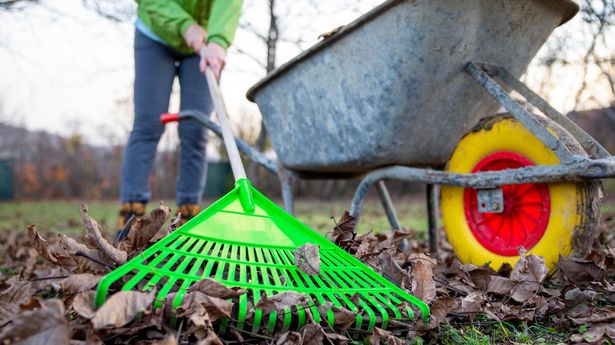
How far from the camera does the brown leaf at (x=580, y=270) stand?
147cm

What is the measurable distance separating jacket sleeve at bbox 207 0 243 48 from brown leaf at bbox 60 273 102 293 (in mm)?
1343

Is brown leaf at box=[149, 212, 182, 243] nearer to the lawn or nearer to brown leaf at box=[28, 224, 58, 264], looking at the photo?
brown leaf at box=[28, 224, 58, 264]

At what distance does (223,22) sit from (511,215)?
4.94 ft

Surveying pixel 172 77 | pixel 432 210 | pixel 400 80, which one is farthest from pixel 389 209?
pixel 172 77

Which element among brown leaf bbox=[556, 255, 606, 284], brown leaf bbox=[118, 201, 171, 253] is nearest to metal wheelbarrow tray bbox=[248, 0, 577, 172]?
brown leaf bbox=[556, 255, 606, 284]

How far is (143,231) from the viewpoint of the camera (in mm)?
1263

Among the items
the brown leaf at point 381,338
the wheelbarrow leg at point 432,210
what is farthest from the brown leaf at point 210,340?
the wheelbarrow leg at point 432,210

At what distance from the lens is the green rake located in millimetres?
1048

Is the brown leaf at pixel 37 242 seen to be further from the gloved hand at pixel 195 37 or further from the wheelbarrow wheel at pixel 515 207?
the wheelbarrow wheel at pixel 515 207

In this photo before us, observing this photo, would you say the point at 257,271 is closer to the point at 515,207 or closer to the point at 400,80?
the point at 400,80

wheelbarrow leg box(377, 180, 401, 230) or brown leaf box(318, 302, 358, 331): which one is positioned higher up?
wheelbarrow leg box(377, 180, 401, 230)

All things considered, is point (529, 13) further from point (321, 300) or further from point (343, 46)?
point (321, 300)

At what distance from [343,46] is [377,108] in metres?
0.28

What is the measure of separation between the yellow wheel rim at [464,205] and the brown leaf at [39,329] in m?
1.47
